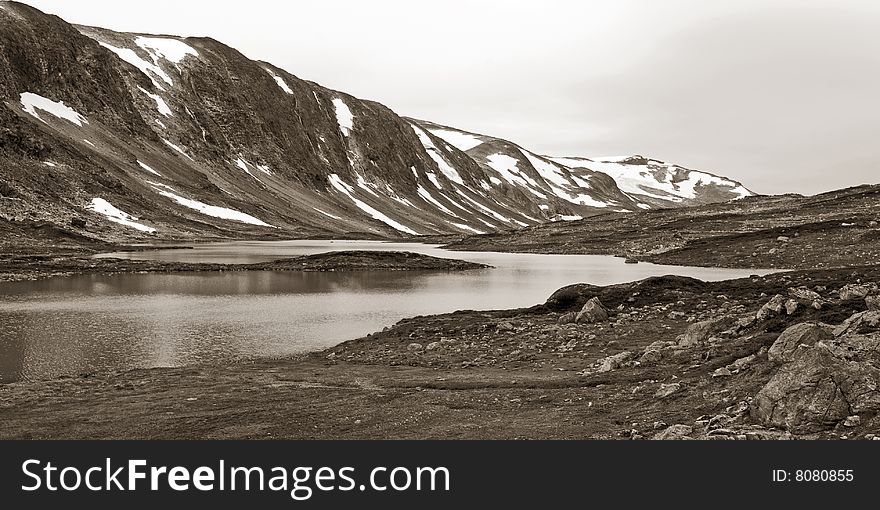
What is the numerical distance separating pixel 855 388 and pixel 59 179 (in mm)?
160807

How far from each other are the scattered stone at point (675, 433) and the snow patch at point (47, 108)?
19083 centimetres

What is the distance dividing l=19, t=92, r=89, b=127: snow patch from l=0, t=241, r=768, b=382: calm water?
123 meters

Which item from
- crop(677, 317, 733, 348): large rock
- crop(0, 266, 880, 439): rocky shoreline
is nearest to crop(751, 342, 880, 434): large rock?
crop(0, 266, 880, 439): rocky shoreline

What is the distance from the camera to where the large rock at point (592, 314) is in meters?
36.8

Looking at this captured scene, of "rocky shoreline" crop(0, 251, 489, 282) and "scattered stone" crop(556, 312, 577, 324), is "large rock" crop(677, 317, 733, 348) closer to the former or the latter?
"scattered stone" crop(556, 312, 577, 324)

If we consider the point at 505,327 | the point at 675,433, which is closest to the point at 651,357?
the point at 675,433

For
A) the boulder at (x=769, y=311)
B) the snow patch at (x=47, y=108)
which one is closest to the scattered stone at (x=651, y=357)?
the boulder at (x=769, y=311)

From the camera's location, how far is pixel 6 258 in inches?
3388

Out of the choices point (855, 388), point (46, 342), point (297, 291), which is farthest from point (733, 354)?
point (297, 291)

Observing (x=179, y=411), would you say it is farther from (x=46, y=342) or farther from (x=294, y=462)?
(x=46, y=342)

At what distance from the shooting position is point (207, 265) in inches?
3469

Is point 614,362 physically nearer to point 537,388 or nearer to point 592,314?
point 537,388

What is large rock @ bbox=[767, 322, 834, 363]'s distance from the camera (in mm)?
19375

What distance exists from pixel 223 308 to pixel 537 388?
34.9m
